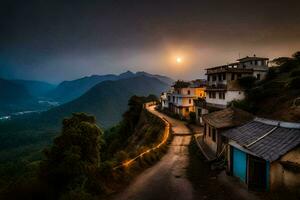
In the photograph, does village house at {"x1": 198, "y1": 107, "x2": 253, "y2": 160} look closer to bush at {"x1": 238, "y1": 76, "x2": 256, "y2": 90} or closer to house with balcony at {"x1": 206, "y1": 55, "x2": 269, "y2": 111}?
house with balcony at {"x1": 206, "y1": 55, "x2": 269, "y2": 111}

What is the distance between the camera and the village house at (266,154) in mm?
12039

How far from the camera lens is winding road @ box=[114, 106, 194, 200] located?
48.8 ft

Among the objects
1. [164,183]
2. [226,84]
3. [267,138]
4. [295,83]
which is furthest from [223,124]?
[226,84]

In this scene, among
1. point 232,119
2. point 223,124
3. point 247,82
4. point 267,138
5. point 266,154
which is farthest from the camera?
point 247,82

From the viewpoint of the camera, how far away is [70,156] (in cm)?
2180

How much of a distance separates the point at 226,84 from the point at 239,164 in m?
30.1

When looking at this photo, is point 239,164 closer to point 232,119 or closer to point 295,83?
point 232,119

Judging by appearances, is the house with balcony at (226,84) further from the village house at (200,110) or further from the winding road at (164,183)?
the winding road at (164,183)

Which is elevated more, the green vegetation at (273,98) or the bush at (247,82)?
the bush at (247,82)

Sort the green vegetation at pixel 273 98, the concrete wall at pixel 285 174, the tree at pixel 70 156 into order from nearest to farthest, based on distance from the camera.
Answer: the concrete wall at pixel 285 174
the tree at pixel 70 156
the green vegetation at pixel 273 98

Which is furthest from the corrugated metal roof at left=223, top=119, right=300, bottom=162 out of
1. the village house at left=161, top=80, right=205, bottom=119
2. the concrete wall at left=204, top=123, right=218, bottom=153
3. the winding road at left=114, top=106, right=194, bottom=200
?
the village house at left=161, top=80, right=205, bottom=119

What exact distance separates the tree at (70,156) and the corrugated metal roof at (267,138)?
13352mm

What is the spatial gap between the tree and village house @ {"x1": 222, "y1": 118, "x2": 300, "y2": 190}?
12.7 m

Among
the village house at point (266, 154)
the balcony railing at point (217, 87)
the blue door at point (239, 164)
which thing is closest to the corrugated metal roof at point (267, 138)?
the village house at point (266, 154)
